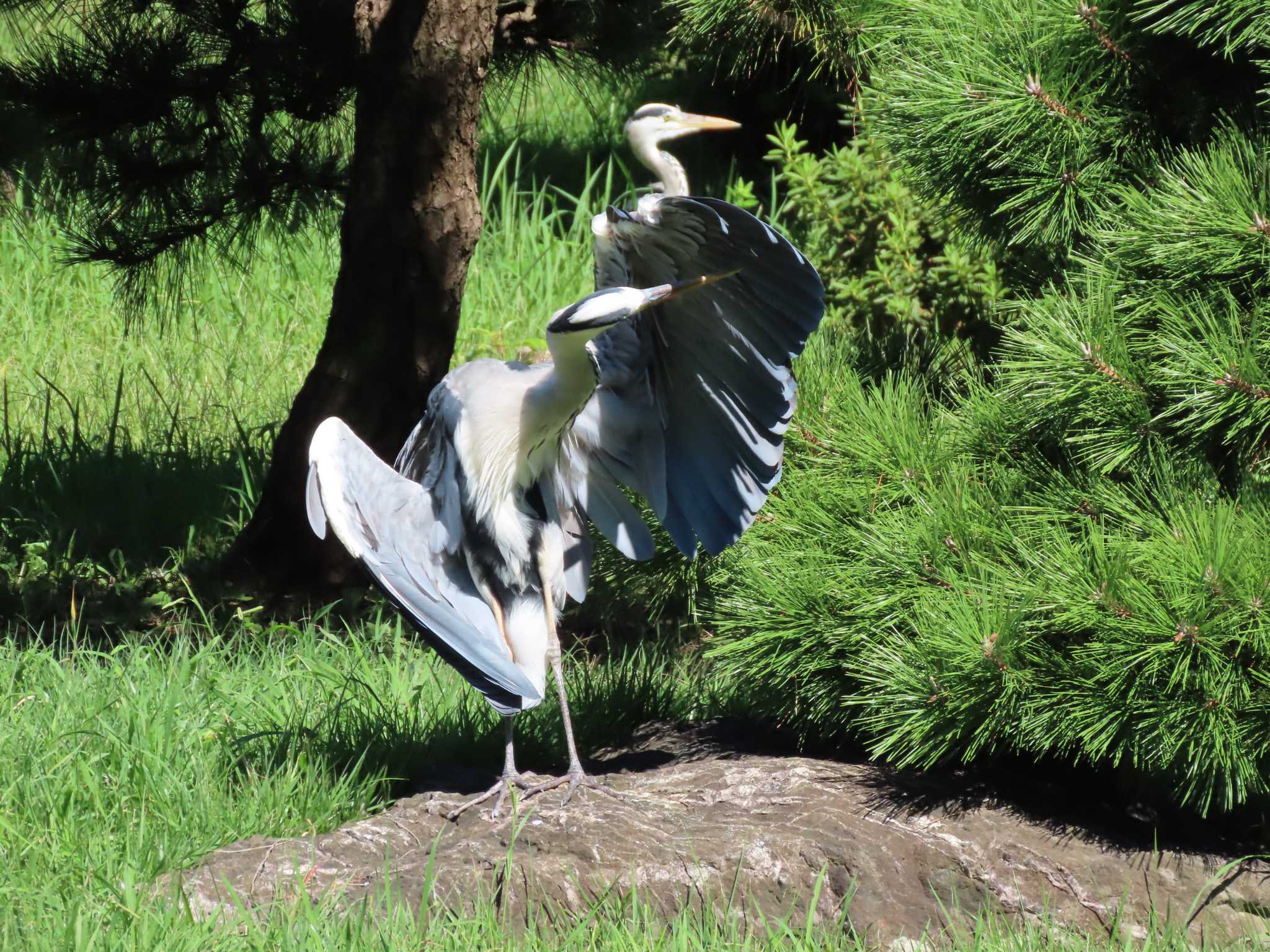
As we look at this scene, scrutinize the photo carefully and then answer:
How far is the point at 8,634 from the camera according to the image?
3.41 meters

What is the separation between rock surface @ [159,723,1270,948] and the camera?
2.23 m

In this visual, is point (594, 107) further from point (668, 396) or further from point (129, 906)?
point (129, 906)

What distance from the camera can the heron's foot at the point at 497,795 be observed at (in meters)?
2.47

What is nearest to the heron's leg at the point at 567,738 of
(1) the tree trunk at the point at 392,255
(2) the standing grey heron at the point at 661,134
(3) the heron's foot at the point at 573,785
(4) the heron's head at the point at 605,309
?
(3) the heron's foot at the point at 573,785

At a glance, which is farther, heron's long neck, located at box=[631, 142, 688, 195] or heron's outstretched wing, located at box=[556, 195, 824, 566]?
heron's long neck, located at box=[631, 142, 688, 195]

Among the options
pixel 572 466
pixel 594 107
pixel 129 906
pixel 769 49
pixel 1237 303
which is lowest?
pixel 129 906

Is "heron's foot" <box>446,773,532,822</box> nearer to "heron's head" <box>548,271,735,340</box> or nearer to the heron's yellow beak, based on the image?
"heron's head" <box>548,271,735,340</box>

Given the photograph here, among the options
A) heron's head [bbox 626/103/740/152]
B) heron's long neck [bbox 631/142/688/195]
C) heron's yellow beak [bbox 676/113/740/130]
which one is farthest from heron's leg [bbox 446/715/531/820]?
heron's yellow beak [bbox 676/113/740/130]

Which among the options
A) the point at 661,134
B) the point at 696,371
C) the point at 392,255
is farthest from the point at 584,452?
the point at 661,134

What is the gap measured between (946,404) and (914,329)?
0.96 m

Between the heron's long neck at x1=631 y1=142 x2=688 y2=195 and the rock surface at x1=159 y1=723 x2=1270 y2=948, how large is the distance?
170cm

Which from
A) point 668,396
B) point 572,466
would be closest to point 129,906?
point 572,466

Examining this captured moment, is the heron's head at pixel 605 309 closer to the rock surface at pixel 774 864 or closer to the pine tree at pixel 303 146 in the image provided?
the rock surface at pixel 774 864

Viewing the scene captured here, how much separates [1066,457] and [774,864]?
96 centimetres
